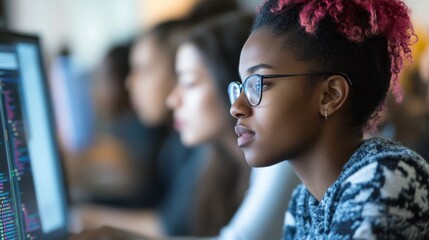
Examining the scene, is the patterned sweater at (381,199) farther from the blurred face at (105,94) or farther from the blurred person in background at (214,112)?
the blurred face at (105,94)

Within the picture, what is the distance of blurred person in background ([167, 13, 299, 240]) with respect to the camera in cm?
140

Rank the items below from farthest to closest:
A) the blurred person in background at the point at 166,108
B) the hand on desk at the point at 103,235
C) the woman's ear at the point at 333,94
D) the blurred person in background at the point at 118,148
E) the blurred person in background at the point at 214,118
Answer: the blurred person in background at the point at 118,148
the blurred person in background at the point at 166,108
the blurred person in background at the point at 214,118
the hand on desk at the point at 103,235
the woman's ear at the point at 333,94

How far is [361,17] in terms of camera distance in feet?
2.20

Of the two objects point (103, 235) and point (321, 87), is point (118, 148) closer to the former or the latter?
point (103, 235)

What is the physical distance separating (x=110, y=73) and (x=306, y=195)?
198cm

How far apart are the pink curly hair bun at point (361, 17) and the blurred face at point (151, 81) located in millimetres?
1422

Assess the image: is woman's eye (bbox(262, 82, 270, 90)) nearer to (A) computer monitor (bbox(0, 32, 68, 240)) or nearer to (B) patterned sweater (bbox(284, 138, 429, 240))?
(B) patterned sweater (bbox(284, 138, 429, 240))

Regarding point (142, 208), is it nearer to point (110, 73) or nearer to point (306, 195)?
point (110, 73)

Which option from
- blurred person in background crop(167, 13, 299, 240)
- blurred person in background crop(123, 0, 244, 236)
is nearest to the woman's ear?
blurred person in background crop(167, 13, 299, 240)

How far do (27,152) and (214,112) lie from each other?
70 cm

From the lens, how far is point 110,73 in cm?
265

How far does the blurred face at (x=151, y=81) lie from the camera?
7.02ft

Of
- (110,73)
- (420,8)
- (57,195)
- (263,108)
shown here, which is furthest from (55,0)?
(263,108)

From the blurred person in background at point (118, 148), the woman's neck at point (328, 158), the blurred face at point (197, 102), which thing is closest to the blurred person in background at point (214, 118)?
the blurred face at point (197, 102)
